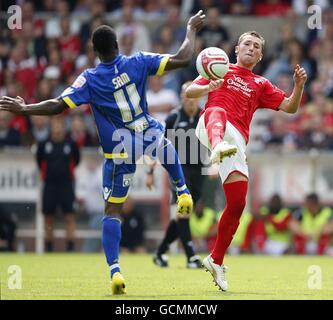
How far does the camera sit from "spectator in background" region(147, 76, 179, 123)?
19.1m

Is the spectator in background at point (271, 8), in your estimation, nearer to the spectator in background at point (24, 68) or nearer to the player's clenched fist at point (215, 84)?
the spectator in background at point (24, 68)

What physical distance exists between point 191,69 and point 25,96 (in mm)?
3309

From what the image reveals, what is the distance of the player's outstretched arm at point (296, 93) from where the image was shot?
10.5m

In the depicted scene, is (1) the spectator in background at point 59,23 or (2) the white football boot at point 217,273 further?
(1) the spectator in background at point 59,23

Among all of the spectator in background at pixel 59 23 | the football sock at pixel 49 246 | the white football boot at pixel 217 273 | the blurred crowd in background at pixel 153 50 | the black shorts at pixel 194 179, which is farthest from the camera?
the spectator in background at pixel 59 23

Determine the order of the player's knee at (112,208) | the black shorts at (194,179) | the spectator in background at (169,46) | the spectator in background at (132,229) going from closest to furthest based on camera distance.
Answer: the player's knee at (112,208), the black shorts at (194,179), the spectator in background at (132,229), the spectator in background at (169,46)

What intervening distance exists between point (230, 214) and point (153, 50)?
10927 millimetres

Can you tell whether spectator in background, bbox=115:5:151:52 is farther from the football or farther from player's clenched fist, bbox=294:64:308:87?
the football

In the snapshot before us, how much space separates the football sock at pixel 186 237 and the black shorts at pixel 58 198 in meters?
4.49

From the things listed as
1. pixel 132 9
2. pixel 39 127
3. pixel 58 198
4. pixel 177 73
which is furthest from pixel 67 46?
pixel 58 198

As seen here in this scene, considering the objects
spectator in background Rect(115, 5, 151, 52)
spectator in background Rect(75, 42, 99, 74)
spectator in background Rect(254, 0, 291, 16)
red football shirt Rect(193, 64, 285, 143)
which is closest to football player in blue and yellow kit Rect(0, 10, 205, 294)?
red football shirt Rect(193, 64, 285, 143)

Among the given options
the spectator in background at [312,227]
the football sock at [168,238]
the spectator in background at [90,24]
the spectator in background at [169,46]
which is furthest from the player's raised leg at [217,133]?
the spectator in background at [90,24]

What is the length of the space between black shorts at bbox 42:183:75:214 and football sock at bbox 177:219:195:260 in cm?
449

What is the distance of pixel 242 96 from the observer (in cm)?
1065
